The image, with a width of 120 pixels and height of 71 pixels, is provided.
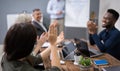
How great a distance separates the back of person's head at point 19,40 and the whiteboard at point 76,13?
12.2 ft

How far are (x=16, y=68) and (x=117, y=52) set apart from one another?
1.64m

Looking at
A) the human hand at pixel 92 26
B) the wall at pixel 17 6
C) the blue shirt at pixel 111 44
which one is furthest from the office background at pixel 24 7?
the human hand at pixel 92 26

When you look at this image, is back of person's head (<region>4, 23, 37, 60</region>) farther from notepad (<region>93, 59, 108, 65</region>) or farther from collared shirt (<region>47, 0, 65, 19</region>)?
collared shirt (<region>47, 0, 65, 19</region>)

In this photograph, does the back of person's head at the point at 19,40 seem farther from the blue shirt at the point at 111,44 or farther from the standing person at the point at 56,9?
the standing person at the point at 56,9

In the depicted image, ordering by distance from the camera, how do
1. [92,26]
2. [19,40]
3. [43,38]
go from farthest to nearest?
[92,26] < [43,38] < [19,40]

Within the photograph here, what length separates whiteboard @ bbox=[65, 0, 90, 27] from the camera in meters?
4.83

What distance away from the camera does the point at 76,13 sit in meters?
4.92

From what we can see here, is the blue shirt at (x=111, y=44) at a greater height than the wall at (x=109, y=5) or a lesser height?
lesser

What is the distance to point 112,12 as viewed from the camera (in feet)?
8.62

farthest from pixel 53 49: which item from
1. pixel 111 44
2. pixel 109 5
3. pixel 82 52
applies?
pixel 109 5

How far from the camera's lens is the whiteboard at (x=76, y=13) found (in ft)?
15.9

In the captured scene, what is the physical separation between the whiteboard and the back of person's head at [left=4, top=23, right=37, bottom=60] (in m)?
3.73

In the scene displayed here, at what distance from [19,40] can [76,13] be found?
12.6ft

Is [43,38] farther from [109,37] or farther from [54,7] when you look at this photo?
[54,7]
